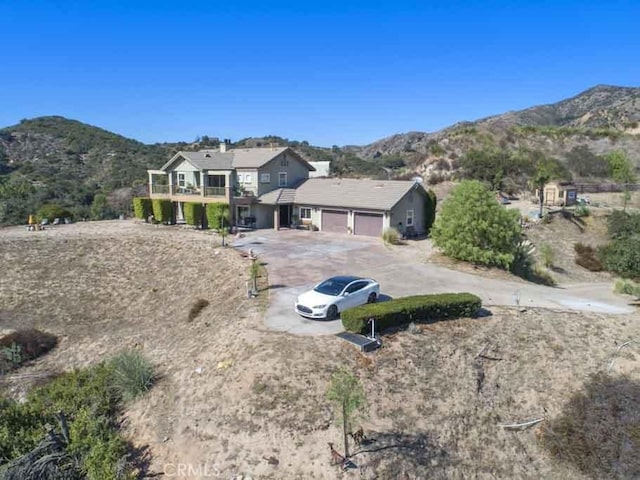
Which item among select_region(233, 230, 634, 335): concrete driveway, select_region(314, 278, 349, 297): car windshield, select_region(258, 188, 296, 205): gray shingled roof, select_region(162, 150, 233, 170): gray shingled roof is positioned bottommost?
select_region(233, 230, 634, 335): concrete driveway

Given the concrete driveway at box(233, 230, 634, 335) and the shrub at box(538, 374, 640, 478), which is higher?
the concrete driveway at box(233, 230, 634, 335)

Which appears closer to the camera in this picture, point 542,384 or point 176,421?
point 176,421

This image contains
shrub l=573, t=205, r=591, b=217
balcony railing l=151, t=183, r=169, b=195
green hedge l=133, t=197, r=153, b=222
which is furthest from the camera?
shrub l=573, t=205, r=591, b=217

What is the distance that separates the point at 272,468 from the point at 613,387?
11.8 m

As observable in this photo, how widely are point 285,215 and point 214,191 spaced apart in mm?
6768

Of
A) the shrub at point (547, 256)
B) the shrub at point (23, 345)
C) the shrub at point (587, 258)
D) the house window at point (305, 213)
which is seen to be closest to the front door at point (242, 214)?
the house window at point (305, 213)

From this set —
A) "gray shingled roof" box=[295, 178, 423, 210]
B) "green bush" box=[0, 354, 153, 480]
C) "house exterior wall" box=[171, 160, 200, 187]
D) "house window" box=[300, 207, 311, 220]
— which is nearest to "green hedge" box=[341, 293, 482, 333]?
"green bush" box=[0, 354, 153, 480]

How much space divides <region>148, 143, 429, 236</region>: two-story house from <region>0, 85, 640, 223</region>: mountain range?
1549 centimetres

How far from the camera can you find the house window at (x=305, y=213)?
3919 centimetres

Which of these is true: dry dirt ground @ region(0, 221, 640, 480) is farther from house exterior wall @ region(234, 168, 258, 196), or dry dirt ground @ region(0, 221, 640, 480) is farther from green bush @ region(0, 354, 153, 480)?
house exterior wall @ region(234, 168, 258, 196)

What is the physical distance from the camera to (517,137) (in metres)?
78.9

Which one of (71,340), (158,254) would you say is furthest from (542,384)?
(158,254)

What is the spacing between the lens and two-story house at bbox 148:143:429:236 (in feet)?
118

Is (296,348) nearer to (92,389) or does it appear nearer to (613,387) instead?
(92,389)
